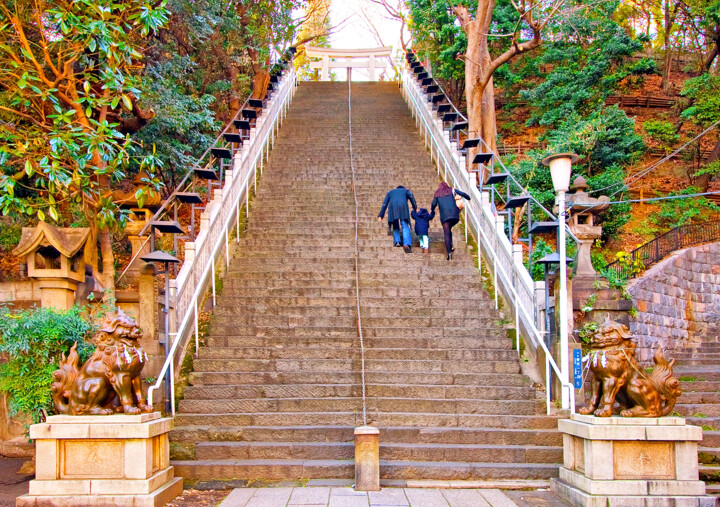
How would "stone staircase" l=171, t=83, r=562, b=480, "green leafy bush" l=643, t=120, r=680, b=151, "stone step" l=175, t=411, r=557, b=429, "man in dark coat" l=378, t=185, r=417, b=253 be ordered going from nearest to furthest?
"stone staircase" l=171, t=83, r=562, b=480 < "stone step" l=175, t=411, r=557, b=429 < "man in dark coat" l=378, t=185, r=417, b=253 < "green leafy bush" l=643, t=120, r=680, b=151

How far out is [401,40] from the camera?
32094 mm

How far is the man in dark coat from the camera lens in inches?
425

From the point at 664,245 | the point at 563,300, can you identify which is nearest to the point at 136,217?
the point at 563,300

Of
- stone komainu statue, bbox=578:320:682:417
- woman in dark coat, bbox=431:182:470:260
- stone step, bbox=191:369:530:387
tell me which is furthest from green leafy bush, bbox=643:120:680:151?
stone komainu statue, bbox=578:320:682:417

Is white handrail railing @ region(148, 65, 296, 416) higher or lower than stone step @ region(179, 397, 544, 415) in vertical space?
higher

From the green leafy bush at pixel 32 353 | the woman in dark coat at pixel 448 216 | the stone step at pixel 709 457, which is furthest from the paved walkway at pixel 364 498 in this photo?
the woman in dark coat at pixel 448 216

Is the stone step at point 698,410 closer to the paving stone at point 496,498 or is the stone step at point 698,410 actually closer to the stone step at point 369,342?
the stone step at point 369,342

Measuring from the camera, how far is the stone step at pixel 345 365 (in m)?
7.84

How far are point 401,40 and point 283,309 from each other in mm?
26238

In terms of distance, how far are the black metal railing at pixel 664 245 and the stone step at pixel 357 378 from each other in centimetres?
669

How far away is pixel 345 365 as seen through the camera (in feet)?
25.9

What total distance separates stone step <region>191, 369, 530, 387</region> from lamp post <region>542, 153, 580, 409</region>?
886 millimetres

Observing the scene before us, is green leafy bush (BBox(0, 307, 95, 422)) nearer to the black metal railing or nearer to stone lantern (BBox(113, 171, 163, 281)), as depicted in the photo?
stone lantern (BBox(113, 171, 163, 281))

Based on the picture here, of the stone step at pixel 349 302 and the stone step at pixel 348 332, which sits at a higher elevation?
the stone step at pixel 349 302
